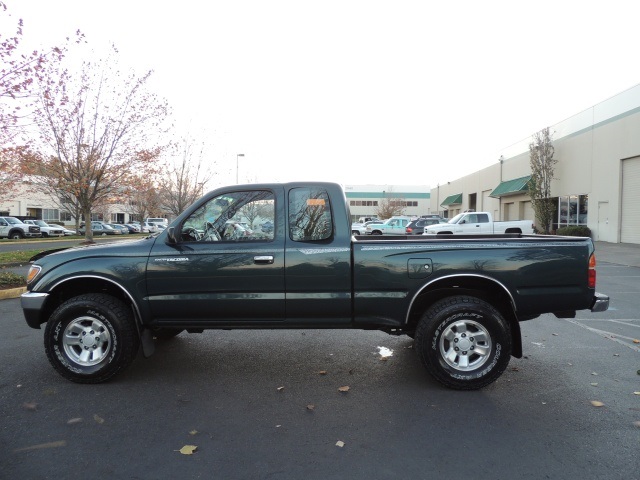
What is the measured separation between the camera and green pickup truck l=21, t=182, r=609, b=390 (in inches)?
162

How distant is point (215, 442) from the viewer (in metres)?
3.15

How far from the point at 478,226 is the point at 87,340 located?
22.0 meters

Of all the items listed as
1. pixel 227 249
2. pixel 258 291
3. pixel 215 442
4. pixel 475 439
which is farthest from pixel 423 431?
pixel 227 249

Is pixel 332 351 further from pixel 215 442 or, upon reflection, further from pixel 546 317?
pixel 546 317

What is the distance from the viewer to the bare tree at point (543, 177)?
2992 centimetres

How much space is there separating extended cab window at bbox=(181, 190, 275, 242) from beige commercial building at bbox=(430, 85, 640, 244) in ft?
80.2

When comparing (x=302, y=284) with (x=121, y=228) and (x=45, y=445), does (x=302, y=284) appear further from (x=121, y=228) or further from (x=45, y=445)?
(x=121, y=228)

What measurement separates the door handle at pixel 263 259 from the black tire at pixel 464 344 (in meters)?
1.58

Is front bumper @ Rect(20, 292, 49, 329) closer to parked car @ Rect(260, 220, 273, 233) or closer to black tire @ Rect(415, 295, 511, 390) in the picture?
parked car @ Rect(260, 220, 273, 233)

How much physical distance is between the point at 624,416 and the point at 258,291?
3.30m

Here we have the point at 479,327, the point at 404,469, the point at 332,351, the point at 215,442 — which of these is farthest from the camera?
the point at 332,351

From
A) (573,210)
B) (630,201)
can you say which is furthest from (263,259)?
(573,210)

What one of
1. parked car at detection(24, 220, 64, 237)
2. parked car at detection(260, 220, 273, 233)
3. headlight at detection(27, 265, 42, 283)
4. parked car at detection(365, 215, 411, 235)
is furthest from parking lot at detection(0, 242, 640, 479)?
parked car at detection(24, 220, 64, 237)

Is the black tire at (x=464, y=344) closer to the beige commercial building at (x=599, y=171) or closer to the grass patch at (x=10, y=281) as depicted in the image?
the grass patch at (x=10, y=281)
